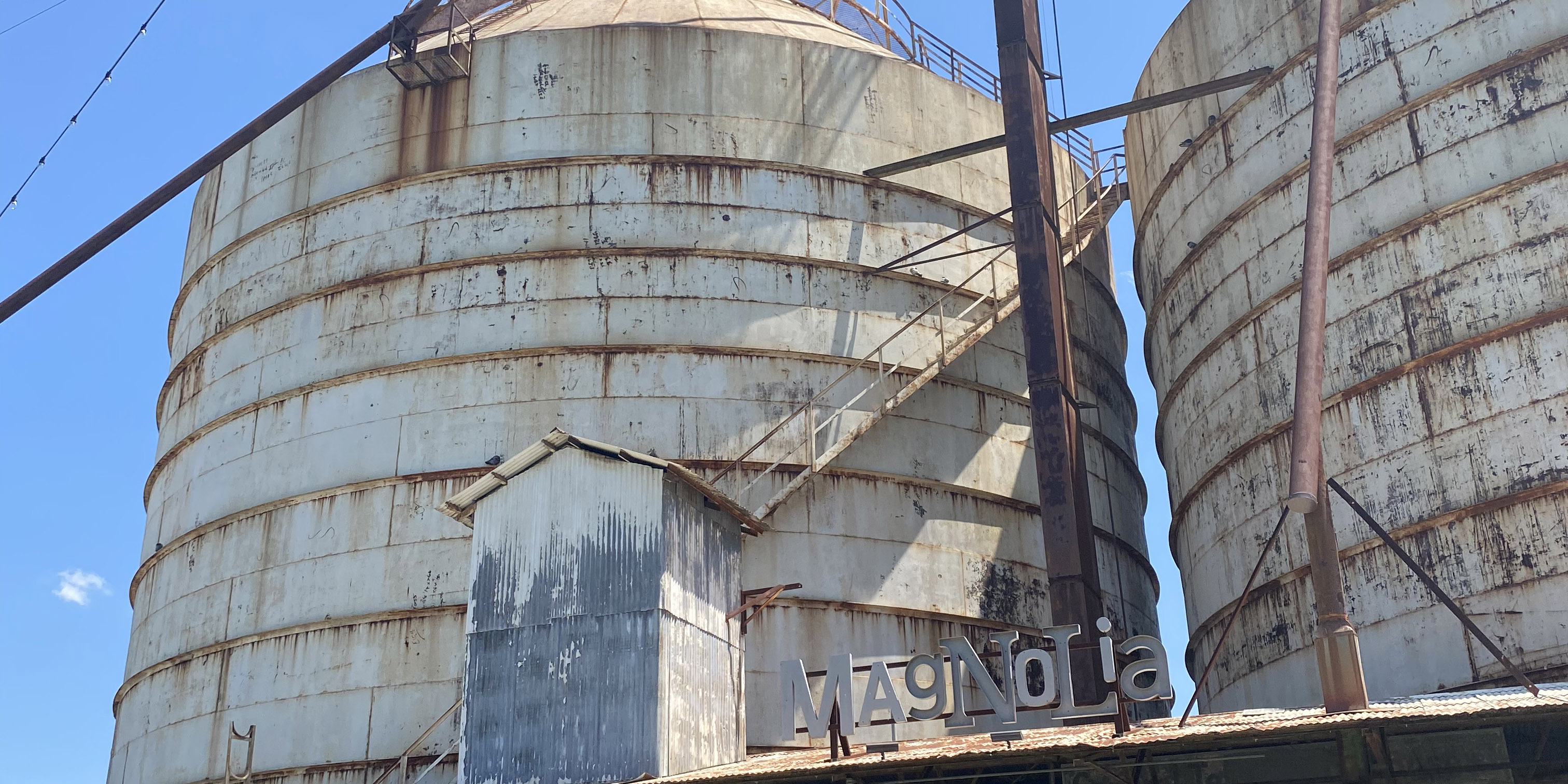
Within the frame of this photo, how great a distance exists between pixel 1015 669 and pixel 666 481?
4.05 m

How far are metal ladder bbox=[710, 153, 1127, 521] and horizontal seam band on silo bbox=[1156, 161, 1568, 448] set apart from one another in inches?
113

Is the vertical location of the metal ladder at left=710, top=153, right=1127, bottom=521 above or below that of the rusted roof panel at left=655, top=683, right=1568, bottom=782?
above

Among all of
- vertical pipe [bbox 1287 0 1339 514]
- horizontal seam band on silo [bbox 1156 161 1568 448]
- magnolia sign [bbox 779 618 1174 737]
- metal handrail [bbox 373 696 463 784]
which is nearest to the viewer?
vertical pipe [bbox 1287 0 1339 514]

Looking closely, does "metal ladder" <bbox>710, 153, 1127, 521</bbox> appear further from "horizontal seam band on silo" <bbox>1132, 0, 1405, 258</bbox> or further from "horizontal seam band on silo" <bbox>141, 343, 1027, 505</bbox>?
"horizontal seam band on silo" <bbox>1132, 0, 1405, 258</bbox>

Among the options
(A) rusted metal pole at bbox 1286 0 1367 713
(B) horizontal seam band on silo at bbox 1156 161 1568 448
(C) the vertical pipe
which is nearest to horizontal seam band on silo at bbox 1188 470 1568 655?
(A) rusted metal pole at bbox 1286 0 1367 713

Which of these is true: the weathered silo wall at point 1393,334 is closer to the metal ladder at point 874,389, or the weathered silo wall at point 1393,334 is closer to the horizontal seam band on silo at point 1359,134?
the horizontal seam band on silo at point 1359,134

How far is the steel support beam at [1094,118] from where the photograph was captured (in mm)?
20828

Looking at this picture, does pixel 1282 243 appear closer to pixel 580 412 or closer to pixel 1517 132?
pixel 1517 132

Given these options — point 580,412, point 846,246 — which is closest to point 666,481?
point 580,412

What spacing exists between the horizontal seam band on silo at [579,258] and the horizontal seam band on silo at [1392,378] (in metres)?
4.23

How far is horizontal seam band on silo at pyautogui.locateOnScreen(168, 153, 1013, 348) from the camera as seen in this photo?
20688 mm

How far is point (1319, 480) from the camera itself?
13688 millimetres

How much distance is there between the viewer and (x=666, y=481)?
51.7 ft

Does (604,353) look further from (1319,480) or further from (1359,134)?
(1359,134)
